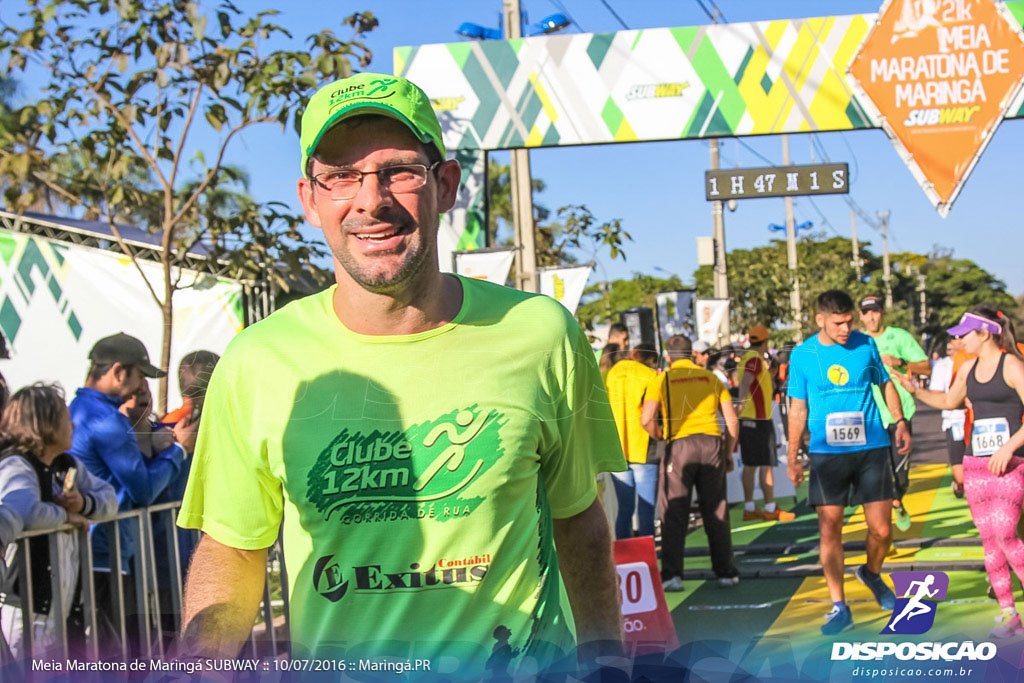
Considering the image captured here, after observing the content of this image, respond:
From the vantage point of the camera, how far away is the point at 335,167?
1.45m

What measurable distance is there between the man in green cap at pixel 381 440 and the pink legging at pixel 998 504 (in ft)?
12.8

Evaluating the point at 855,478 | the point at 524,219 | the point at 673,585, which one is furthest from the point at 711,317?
the point at 673,585

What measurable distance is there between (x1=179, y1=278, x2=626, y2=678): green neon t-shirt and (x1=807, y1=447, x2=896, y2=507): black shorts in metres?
4.04

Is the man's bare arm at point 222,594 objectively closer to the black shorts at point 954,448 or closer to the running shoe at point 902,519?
the black shorts at point 954,448

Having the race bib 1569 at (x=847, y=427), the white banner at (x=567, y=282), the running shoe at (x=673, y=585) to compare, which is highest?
the white banner at (x=567, y=282)

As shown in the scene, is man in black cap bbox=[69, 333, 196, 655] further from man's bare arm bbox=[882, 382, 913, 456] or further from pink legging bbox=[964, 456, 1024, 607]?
pink legging bbox=[964, 456, 1024, 607]

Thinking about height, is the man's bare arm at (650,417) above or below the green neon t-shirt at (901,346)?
below

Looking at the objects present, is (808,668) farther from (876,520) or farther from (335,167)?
(876,520)

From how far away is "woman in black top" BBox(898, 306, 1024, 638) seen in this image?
4.88 m

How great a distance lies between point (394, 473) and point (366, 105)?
46cm

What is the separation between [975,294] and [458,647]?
123cm

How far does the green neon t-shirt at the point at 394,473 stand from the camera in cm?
143

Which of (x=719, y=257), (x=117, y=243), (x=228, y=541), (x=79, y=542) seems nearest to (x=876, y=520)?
(x=719, y=257)

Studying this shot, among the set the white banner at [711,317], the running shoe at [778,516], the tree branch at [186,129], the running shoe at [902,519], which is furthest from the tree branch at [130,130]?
the running shoe at [778,516]
